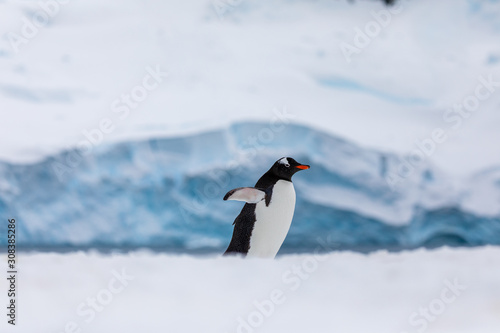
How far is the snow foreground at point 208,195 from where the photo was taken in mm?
4586

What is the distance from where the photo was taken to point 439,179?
5023 mm

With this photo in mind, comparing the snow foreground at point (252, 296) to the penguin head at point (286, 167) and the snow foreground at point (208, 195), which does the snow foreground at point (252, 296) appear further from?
the snow foreground at point (208, 195)

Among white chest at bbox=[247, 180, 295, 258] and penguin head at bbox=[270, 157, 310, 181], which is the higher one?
penguin head at bbox=[270, 157, 310, 181]

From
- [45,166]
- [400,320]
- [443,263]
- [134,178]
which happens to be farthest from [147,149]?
[400,320]

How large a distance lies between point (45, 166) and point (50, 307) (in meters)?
3.67

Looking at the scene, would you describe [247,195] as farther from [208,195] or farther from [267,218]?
[208,195]

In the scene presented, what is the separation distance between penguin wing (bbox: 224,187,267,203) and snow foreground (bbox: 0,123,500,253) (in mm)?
2881

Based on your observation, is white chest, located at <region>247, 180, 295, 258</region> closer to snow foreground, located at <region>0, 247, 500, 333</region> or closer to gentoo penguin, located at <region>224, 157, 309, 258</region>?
gentoo penguin, located at <region>224, 157, 309, 258</region>

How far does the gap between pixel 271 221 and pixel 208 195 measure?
3.02m

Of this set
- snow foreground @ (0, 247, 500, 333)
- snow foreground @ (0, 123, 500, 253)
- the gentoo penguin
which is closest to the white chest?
the gentoo penguin

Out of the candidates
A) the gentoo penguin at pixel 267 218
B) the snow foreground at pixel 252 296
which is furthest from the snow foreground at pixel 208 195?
the snow foreground at pixel 252 296

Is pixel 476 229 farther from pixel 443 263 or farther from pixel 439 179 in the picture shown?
pixel 443 263

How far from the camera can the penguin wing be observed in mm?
1563

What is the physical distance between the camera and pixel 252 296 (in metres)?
1.22
